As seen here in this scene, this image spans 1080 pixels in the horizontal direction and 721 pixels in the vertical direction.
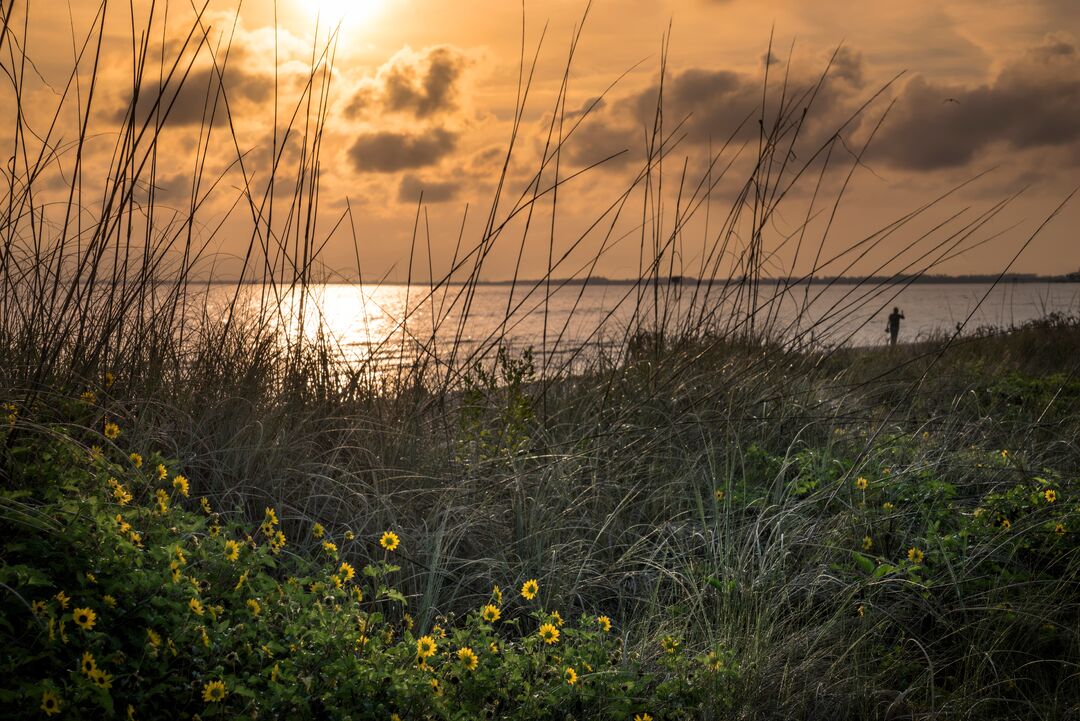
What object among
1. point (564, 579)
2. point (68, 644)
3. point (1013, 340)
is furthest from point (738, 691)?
point (1013, 340)

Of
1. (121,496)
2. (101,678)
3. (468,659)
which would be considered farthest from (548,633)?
(121,496)

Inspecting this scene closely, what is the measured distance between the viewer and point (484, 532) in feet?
10.6

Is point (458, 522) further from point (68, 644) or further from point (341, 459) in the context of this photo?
point (68, 644)

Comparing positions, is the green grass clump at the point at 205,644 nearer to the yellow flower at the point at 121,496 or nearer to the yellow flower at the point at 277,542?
the yellow flower at the point at 121,496

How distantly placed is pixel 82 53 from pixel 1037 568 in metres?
4.25

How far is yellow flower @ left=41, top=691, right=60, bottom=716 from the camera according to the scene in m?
1.54

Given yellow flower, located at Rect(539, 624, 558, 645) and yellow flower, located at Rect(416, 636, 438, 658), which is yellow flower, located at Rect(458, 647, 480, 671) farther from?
yellow flower, located at Rect(539, 624, 558, 645)

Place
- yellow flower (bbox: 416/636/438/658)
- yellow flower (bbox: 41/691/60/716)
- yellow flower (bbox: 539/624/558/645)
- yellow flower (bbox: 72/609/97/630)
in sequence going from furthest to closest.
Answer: yellow flower (bbox: 539/624/558/645) < yellow flower (bbox: 416/636/438/658) < yellow flower (bbox: 72/609/97/630) < yellow flower (bbox: 41/691/60/716)

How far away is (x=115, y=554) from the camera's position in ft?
6.51

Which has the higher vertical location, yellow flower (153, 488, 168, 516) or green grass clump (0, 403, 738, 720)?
yellow flower (153, 488, 168, 516)

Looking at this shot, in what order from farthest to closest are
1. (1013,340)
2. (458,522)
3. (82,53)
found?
(1013,340) < (82,53) < (458,522)

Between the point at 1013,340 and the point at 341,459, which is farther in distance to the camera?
the point at 1013,340

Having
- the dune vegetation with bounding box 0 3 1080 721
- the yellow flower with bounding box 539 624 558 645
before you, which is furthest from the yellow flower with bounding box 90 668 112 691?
the yellow flower with bounding box 539 624 558 645

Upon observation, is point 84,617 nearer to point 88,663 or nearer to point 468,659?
point 88,663
